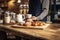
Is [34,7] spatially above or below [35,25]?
above

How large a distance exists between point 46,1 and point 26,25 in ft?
3.41

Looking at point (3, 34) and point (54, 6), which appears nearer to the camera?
point (3, 34)

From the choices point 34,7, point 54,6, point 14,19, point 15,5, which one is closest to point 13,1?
point 15,5

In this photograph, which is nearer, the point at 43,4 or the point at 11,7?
the point at 43,4

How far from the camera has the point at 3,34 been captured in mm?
3152

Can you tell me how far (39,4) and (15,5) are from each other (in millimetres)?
6262

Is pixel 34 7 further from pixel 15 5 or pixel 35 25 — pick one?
pixel 15 5

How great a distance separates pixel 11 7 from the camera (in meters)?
10.3

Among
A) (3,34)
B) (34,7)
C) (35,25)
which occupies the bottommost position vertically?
(3,34)

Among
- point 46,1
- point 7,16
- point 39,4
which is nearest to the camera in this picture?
A: point 7,16

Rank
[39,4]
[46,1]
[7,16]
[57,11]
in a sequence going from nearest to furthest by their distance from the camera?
[7,16] < [46,1] < [39,4] < [57,11]

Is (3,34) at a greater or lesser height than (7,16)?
lesser

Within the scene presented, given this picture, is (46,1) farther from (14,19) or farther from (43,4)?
(14,19)

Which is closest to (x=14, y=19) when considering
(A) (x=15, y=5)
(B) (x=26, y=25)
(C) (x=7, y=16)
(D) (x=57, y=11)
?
(C) (x=7, y=16)
